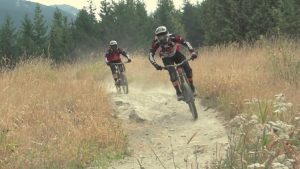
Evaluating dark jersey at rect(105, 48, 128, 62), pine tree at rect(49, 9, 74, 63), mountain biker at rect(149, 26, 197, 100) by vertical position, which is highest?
mountain biker at rect(149, 26, 197, 100)

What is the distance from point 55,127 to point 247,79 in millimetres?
4053

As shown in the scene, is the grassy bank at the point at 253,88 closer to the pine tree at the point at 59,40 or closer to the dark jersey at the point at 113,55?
the dark jersey at the point at 113,55

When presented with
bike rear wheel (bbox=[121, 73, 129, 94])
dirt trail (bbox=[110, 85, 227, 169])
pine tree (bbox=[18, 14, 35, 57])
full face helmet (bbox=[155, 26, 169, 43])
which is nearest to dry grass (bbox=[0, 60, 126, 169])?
dirt trail (bbox=[110, 85, 227, 169])

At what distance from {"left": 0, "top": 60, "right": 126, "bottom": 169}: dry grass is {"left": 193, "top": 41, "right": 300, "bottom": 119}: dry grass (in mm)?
2155

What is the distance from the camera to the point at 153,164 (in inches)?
253

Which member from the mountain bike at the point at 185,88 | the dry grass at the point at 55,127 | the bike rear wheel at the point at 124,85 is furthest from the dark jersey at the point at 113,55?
the mountain bike at the point at 185,88

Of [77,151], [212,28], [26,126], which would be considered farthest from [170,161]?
[212,28]

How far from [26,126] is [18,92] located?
2.27 m

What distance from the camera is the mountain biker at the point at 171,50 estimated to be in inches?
381

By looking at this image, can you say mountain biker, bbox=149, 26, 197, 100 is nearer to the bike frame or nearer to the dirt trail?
the bike frame

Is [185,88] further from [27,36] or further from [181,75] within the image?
[27,36]

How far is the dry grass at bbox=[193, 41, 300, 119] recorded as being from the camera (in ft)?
25.8

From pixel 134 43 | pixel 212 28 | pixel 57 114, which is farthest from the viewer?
pixel 134 43

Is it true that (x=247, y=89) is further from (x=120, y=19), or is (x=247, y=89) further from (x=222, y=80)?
(x=120, y=19)
